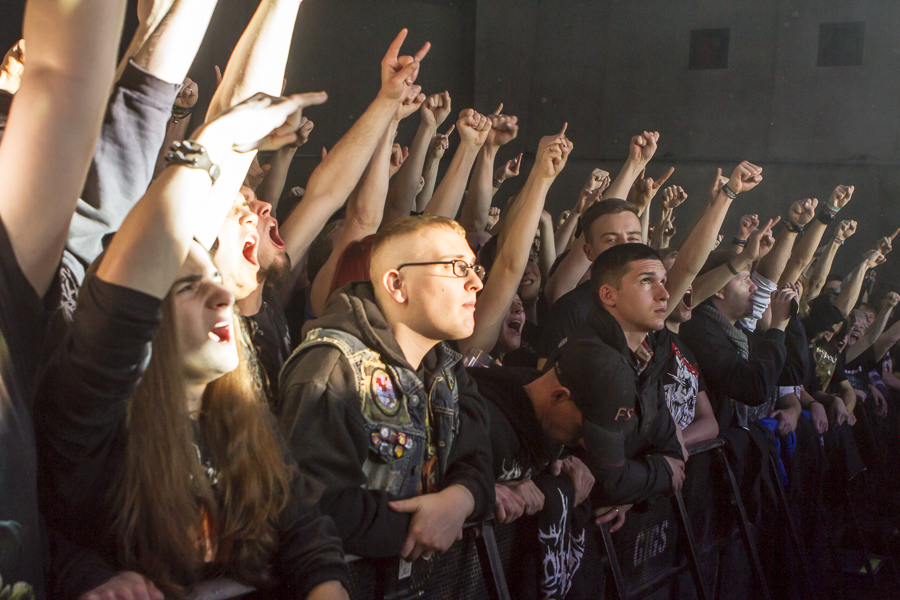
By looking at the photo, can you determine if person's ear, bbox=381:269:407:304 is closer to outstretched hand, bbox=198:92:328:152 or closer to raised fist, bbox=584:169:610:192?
outstretched hand, bbox=198:92:328:152

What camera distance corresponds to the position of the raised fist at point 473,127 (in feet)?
9.96

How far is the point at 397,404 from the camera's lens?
172cm

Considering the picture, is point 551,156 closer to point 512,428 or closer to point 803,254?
point 512,428

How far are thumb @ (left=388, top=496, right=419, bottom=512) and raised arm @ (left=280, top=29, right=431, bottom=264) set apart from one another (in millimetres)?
958

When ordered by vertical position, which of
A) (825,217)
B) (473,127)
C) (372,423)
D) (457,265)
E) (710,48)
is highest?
(710,48)

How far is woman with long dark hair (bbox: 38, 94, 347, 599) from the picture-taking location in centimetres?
95

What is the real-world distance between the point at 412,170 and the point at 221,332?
78.6 inches

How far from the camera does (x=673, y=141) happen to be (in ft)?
29.4

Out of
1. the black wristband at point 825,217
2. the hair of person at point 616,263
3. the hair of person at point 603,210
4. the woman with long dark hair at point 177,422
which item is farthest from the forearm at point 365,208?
the black wristband at point 825,217

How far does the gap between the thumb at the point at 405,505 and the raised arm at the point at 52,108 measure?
0.92 metres

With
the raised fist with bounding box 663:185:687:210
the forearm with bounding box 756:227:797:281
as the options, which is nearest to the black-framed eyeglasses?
the forearm with bounding box 756:227:797:281

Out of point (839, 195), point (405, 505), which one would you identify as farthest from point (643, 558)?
point (839, 195)

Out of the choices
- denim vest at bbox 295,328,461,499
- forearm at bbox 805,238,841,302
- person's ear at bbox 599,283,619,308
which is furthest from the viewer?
forearm at bbox 805,238,841,302

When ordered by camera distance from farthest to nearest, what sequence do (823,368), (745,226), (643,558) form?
1. (823,368)
2. (745,226)
3. (643,558)
